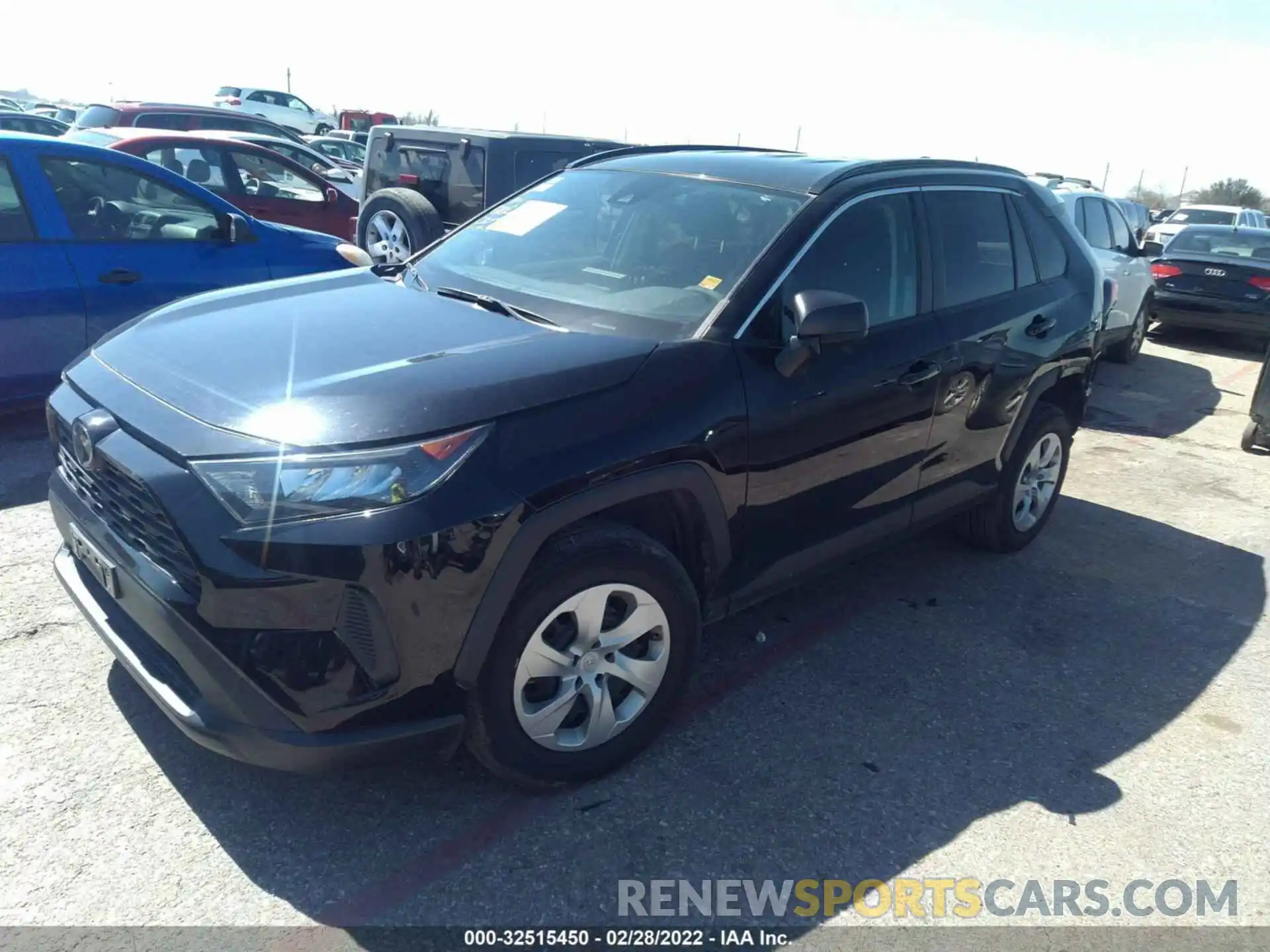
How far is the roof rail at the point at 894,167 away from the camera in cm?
363

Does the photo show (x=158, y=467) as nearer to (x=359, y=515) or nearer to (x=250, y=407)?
(x=250, y=407)

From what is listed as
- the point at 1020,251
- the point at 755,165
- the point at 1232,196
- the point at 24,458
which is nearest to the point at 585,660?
the point at 755,165

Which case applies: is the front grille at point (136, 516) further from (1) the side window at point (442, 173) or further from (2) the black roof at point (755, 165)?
(1) the side window at point (442, 173)

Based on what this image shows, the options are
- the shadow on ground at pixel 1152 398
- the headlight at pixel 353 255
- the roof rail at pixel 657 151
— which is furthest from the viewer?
the shadow on ground at pixel 1152 398

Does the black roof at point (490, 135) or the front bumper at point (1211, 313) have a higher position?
the black roof at point (490, 135)

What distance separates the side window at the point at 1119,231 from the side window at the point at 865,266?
24.2 feet

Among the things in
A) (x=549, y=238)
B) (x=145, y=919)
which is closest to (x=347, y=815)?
(x=145, y=919)

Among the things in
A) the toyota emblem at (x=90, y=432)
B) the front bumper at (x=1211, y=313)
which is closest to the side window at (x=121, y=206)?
the toyota emblem at (x=90, y=432)

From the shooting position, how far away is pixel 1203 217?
19938 mm

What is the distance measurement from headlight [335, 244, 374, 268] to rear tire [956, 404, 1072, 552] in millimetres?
3728

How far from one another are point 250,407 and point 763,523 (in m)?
1.65

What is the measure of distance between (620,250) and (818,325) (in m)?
0.94

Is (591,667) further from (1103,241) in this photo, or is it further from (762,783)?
(1103,241)

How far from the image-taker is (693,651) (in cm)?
311
